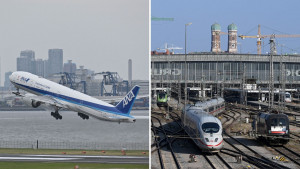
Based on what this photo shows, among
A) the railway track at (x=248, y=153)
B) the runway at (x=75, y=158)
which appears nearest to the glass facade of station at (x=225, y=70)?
the railway track at (x=248, y=153)

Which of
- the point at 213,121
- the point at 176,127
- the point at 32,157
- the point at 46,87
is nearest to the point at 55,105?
the point at 46,87

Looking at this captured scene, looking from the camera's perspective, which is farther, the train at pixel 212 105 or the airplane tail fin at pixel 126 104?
the airplane tail fin at pixel 126 104

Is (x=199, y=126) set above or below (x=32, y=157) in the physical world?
above

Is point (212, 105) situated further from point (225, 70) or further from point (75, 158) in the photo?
point (225, 70)

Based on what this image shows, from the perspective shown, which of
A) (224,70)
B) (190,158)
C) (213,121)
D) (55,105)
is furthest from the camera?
(224,70)

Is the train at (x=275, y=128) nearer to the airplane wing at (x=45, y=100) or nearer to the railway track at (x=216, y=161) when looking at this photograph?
the railway track at (x=216, y=161)

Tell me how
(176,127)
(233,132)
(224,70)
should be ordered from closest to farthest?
(233,132) < (176,127) < (224,70)

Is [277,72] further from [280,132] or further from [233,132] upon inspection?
[280,132]
